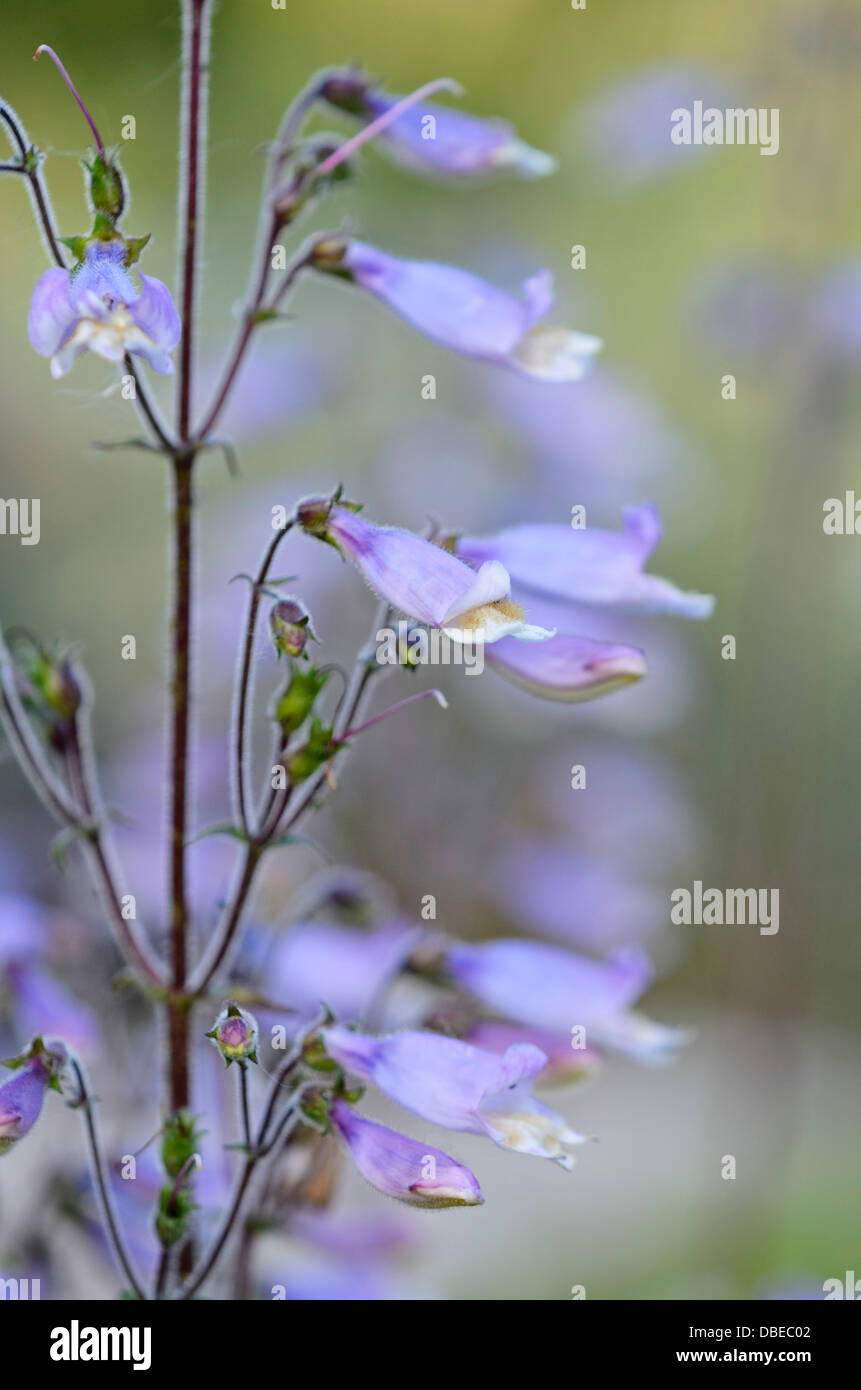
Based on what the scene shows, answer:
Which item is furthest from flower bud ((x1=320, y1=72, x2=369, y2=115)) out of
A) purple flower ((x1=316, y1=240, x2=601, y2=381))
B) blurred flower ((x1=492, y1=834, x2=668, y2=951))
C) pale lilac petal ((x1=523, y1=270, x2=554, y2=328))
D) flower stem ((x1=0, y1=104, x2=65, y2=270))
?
A: blurred flower ((x1=492, y1=834, x2=668, y2=951))

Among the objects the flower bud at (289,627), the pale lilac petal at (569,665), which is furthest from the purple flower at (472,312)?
the flower bud at (289,627)

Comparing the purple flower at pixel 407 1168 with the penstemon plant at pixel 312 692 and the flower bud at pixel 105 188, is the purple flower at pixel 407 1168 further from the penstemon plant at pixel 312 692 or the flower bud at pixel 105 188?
the flower bud at pixel 105 188

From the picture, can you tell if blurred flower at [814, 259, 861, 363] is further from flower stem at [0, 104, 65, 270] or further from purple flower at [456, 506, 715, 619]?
flower stem at [0, 104, 65, 270]

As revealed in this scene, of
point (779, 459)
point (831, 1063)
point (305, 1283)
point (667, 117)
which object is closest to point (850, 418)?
point (779, 459)

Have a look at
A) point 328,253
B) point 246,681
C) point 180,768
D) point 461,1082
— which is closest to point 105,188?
point 328,253

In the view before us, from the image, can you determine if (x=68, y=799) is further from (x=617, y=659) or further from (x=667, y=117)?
(x=667, y=117)
